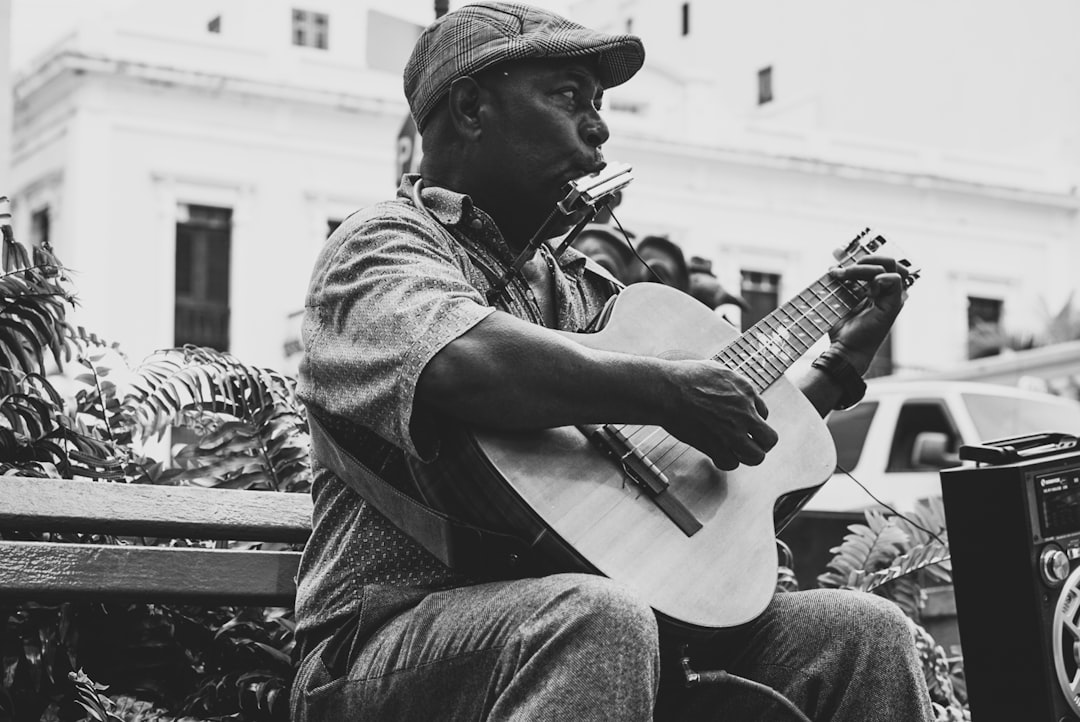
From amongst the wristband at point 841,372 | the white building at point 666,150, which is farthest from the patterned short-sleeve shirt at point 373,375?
the white building at point 666,150

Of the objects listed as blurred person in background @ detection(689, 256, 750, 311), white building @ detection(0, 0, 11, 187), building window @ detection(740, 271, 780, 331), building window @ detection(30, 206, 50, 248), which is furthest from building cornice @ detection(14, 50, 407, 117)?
blurred person in background @ detection(689, 256, 750, 311)

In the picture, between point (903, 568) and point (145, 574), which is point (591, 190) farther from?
point (903, 568)

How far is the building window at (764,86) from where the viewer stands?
1393 inches

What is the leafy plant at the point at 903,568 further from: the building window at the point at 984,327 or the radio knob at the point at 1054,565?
the building window at the point at 984,327

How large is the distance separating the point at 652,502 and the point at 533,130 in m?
0.71

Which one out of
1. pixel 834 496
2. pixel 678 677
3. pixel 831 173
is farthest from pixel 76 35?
pixel 678 677

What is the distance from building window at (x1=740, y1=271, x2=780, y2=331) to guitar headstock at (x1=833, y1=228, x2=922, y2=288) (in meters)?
24.7

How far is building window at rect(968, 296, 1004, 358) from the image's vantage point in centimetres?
2523

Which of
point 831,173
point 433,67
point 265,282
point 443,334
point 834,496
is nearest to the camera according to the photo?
point 443,334

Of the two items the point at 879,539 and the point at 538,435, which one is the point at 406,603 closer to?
the point at 538,435

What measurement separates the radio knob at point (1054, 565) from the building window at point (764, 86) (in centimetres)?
3338

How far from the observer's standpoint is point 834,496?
1027cm

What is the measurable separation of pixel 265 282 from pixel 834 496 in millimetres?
14917

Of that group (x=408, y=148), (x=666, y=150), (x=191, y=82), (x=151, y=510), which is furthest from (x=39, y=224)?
(x=151, y=510)
